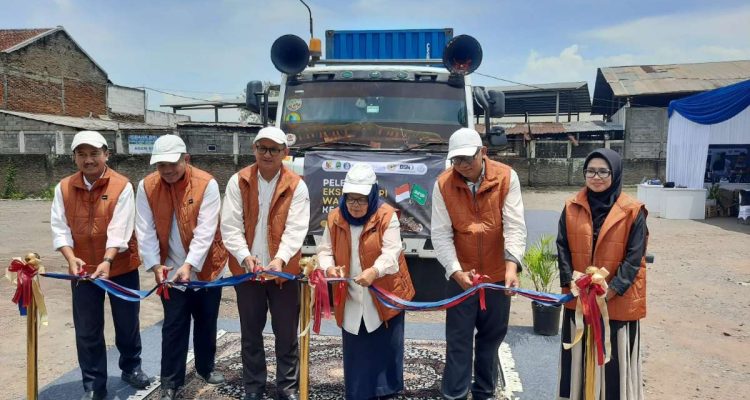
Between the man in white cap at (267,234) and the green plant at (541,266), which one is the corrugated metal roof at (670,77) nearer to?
the green plant at (541,266)

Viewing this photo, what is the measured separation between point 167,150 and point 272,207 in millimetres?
737

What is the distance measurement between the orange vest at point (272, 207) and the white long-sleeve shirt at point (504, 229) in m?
0.92

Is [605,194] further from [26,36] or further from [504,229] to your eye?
[26,36]

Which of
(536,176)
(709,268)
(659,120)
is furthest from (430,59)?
(659,120)

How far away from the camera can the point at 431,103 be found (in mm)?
5383

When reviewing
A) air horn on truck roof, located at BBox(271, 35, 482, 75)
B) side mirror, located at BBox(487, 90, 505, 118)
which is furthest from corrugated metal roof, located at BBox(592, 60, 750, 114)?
air horn on truck roof, located at BBox(271, 35, 482, 75)

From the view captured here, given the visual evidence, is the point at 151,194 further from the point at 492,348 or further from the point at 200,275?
the point at 492,348

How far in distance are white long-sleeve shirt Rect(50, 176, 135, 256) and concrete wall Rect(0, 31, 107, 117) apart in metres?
27.6

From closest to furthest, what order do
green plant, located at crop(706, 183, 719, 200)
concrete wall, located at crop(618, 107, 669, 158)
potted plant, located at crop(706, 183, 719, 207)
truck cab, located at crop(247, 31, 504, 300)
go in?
truck cab, located at crop(247, 31, 504, 300) → potted plant, located at crop(706, 183, 719, 207) → green plant, located at crop(706, 183, 719, 200) → concrete wall, located at crop(618, 107, 669, 158)

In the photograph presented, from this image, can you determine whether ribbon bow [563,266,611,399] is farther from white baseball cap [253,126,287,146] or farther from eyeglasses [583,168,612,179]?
white baseball cap [253,126,287,146]

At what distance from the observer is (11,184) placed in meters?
18.9

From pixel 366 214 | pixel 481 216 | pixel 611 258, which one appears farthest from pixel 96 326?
pixel 611 258

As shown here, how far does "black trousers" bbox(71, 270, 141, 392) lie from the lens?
351cm

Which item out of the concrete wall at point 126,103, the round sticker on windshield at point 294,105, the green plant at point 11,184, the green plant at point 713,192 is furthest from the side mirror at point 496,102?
the concrete wall at point 126,103
